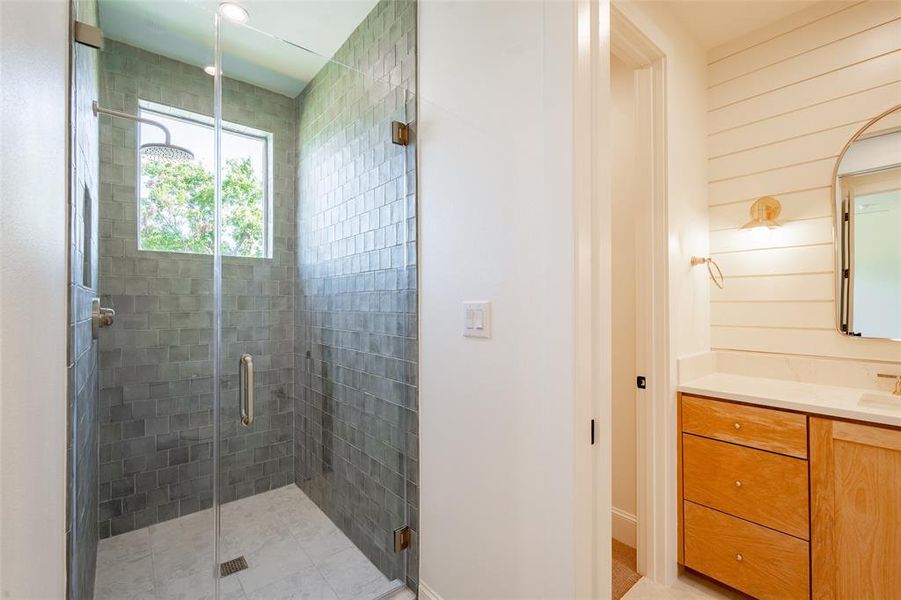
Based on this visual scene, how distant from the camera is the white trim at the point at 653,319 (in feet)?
6.05

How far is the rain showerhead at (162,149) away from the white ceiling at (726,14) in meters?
2.09

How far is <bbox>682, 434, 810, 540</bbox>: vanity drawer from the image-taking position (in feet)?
5.14

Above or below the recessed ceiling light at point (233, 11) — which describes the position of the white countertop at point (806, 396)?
below

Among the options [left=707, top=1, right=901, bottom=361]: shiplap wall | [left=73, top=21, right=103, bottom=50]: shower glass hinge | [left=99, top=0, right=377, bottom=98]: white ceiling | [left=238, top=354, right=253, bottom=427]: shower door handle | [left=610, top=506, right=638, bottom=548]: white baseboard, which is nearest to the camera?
[left=73, top=21, right=103, bottom=50]: shower glass hinge

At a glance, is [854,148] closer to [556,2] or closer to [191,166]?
[556,2]

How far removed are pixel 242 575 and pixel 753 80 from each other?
10.9ft

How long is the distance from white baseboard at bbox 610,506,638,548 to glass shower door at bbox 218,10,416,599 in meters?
1.31

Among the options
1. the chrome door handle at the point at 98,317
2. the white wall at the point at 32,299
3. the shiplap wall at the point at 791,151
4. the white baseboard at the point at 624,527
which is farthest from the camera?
the white baseboard at the point at 624,527

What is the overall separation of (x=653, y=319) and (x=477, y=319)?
1002 millimetres

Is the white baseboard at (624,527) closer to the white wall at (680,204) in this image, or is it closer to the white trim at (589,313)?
the white wall at (680,204)

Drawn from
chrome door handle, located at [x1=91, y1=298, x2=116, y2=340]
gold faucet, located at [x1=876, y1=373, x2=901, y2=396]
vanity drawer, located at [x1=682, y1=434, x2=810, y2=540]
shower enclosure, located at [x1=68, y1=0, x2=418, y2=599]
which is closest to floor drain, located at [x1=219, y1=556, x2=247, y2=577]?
shower enclosure, located at [x1=68, y1=0, x2=418, y2=599]

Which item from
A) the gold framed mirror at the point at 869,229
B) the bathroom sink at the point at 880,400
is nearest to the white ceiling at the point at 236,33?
the gold framed mirror at the point at 869,229

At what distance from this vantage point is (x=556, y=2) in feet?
3.69

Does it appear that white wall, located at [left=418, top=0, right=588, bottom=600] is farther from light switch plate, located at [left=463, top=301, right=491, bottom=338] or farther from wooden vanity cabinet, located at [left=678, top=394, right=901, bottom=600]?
wooden vanity cabinet, located at [left=678, top=394, right=901, bottom=600]
